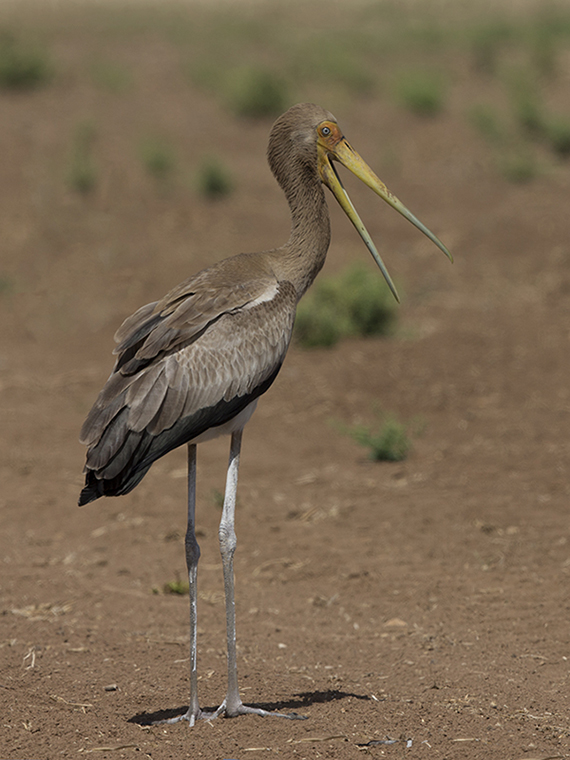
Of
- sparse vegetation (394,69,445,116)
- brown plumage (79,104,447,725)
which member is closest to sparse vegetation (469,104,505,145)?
sparse vegetation (394,69,445,116)

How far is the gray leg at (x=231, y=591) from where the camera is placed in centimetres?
432

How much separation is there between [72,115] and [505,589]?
1587 centimetres

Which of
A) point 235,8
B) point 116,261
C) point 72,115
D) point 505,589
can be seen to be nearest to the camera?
point 505,589

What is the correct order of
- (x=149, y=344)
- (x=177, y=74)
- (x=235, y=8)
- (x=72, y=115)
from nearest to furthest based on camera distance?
(x=149, y=344) → (x=72, y=115) → (x=177, y=74) → (x=235, y=8)

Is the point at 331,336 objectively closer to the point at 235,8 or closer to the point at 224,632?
the point at 224,632

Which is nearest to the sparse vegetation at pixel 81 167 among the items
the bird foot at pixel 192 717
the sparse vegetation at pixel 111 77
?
the sparse vegetation at pixel 111 77

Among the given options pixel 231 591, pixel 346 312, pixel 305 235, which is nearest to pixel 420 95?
pixel 346 312

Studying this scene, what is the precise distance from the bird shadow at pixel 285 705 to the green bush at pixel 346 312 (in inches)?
268

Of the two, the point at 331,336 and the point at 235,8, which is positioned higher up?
the point at 235,8

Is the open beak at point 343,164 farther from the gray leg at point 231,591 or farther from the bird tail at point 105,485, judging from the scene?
the bird tail at point 105,485

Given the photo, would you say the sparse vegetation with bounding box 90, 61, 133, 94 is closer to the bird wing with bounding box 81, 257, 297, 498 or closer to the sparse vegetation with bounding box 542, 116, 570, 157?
the sparse vegetation with bounding box 542, 116, 570, 157

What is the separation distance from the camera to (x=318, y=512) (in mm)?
7555

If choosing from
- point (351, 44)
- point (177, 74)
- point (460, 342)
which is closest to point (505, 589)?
point (460, 342)

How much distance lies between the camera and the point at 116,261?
47.4ft
